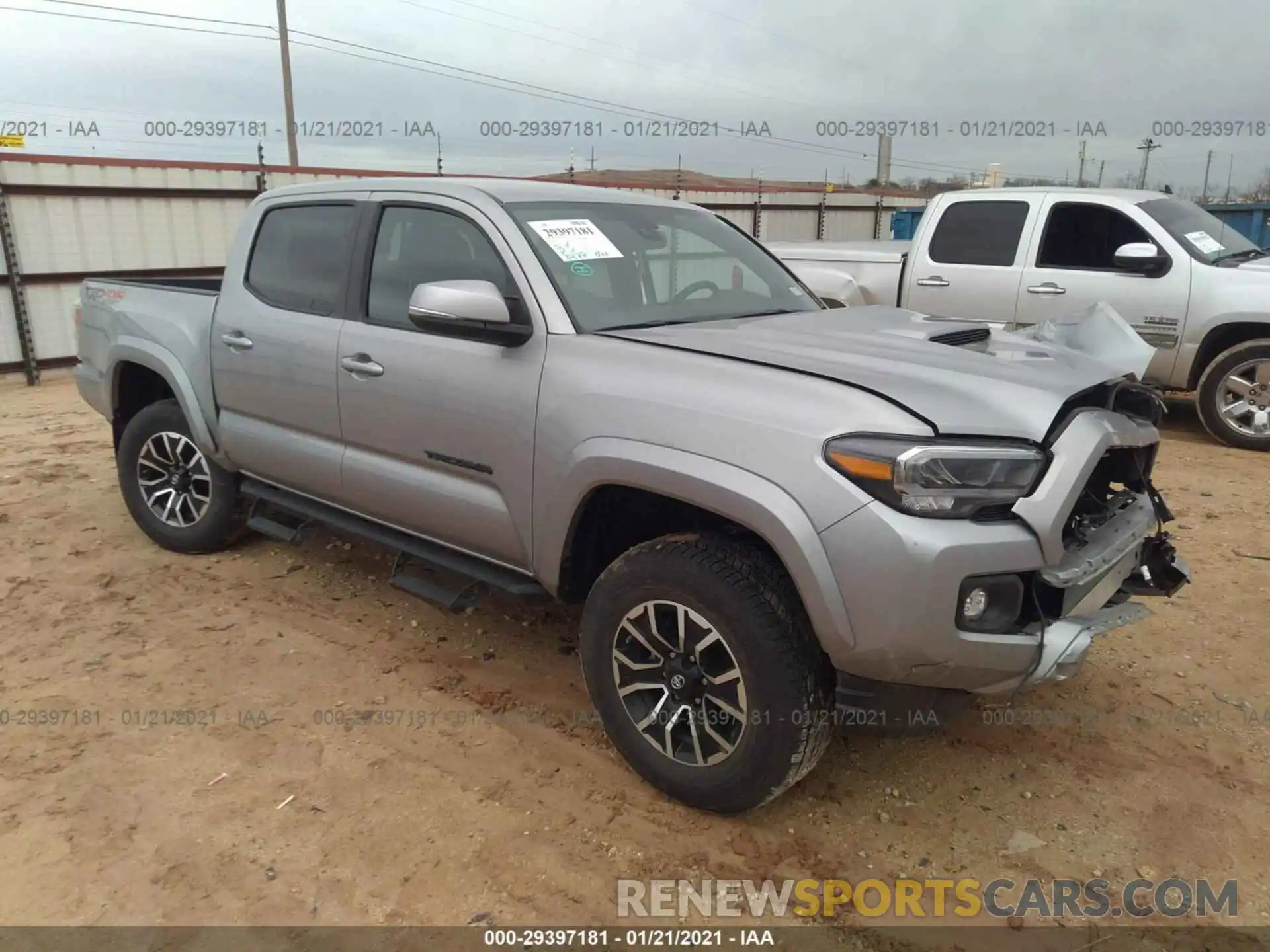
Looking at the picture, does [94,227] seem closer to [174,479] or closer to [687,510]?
[174,479]

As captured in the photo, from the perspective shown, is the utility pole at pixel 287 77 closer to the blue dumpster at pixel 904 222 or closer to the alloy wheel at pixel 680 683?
the blue dumpster at pixel 904 222

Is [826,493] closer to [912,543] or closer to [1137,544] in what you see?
[912,543]

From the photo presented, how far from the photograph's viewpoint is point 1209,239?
7.17 m

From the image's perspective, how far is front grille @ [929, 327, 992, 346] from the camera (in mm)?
3197

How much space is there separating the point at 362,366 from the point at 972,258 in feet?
19.0

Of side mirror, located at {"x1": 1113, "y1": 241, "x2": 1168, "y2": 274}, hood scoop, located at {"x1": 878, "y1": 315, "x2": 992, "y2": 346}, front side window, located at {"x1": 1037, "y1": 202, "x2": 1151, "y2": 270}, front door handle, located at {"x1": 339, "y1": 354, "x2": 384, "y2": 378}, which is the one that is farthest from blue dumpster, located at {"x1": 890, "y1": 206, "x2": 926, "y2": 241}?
front door handle, located at {"x1": 339, "y1": 354, "x2": 384, "y2": 378}

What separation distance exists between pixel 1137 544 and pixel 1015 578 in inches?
29.3

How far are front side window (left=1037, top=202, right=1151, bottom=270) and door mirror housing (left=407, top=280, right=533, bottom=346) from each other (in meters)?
5.79

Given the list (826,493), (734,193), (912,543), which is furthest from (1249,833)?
(734,193)

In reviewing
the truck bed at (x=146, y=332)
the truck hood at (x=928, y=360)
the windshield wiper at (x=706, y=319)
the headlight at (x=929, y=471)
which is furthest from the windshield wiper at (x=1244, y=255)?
the truck bed at (x=146, y=332)

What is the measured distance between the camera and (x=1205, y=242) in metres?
7.06

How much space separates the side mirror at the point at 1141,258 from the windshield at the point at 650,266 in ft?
12.9

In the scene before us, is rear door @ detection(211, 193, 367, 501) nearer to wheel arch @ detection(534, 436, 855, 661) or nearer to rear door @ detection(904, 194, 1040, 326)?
wheel arch @ detection(534, 436, 855, 661)

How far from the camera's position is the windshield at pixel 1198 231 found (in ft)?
22.7
